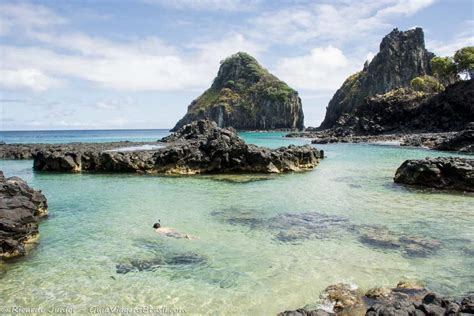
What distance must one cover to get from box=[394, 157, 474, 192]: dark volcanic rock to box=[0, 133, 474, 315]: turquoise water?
1705 millimetres

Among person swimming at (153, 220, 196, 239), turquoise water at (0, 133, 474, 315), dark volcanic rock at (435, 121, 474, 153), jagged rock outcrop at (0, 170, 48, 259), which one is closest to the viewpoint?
turquoise water at (0, 133, 474, 315)

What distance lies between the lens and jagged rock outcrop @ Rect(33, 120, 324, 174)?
3506cm

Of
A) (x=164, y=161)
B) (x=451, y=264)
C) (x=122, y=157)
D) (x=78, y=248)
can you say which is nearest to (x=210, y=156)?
(x=164, y=161)

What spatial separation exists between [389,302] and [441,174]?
19606mm

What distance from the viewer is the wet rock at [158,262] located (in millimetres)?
12266

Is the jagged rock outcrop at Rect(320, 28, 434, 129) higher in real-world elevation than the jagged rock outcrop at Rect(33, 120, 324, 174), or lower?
higher

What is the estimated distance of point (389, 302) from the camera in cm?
909

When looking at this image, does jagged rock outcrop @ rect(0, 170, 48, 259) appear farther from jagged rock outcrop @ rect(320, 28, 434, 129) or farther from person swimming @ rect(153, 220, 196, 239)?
jagged rock outcrop @ rect(320, 28, 434, 129)

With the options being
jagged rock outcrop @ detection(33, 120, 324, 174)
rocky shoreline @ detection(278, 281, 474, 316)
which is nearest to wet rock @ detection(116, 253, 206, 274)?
rocky shoreline @ detection(278, 281, 474, 316)

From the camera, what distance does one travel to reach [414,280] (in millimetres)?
11141

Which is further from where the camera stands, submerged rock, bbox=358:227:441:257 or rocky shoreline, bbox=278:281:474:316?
submerged rock, bbox=358:227:441:257

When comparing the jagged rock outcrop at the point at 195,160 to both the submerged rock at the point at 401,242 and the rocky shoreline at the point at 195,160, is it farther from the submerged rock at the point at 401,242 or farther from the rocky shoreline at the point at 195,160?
the submerged rock at the point at 401,242

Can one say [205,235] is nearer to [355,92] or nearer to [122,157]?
[122,157]

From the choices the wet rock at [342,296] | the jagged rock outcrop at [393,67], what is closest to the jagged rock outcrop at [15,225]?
the wet rock at [342,296]
